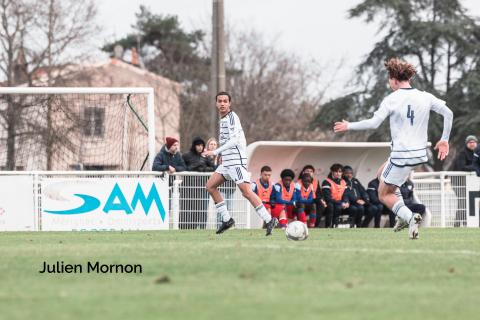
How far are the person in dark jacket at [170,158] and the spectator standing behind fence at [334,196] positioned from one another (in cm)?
296

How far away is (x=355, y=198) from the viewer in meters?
23.4

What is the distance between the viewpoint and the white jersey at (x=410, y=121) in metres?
→ 13.8

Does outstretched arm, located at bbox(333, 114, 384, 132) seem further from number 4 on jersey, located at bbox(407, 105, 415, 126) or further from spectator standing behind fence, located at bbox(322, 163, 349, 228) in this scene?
spectator standing behind fence, located at bbox(322, 163, 349, 228)

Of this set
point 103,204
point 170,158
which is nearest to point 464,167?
point 170,158

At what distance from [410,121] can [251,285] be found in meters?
6.30

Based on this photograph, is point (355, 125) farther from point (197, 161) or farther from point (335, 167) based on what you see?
point (335, 167)

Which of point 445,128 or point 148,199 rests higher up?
point 445,128

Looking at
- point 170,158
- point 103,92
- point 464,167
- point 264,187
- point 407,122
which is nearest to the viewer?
point 407,122

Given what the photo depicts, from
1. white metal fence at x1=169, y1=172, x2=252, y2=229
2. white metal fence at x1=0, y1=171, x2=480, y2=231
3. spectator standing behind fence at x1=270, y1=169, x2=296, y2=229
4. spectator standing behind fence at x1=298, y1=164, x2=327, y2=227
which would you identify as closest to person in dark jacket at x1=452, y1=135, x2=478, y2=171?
white metal fence at x1=0, y1=171, x2=480, y2=231

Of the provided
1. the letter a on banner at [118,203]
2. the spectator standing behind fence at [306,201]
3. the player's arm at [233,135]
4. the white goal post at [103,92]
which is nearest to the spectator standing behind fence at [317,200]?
the spectator standing behind fence at [306,201]

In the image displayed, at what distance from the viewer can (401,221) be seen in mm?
15141

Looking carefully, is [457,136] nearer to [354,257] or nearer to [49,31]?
[49,31]

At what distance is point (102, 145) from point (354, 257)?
14.5 metres

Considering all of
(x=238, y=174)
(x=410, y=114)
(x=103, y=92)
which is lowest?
(x=238, y=174)
